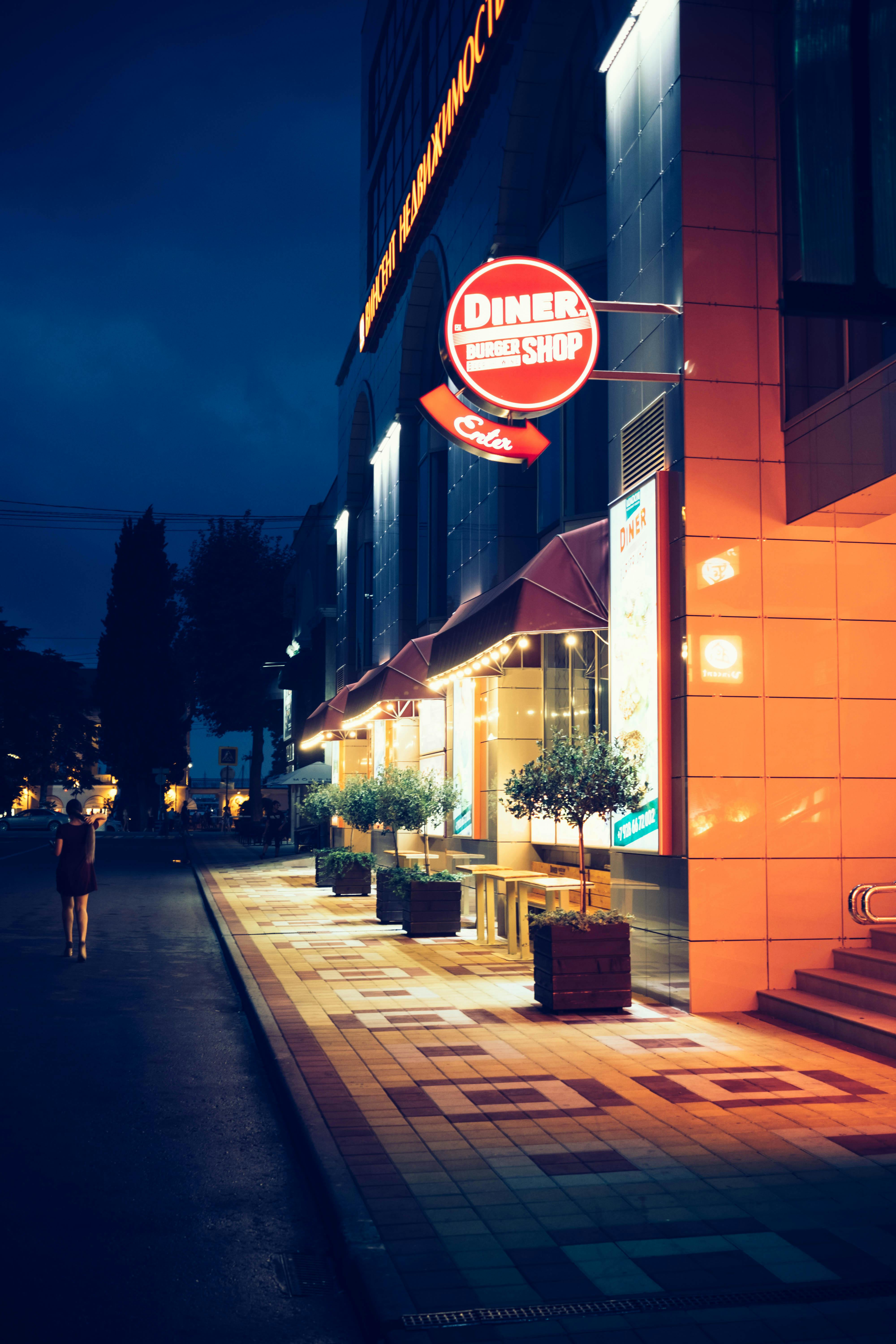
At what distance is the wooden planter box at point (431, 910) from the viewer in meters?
15.5

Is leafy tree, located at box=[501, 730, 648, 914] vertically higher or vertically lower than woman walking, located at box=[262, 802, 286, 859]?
higher

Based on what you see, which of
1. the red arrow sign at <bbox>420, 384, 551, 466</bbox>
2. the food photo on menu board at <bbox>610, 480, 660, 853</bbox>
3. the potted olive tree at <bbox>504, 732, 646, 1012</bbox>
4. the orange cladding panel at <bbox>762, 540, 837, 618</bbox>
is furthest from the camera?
the red arrow sign at <bbox>420, 384, 551, 466</bbox>

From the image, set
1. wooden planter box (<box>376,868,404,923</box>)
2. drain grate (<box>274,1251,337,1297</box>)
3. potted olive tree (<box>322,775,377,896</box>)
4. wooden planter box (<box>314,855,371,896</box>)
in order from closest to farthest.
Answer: drain grate (<box>274,1251,337,1297</box>), wooden planter box (<box>376,868,404,923</box>), potted olive tree (<box>322,775,377,896</box>), wooden planter box (<box>314,855,371,896</box>)

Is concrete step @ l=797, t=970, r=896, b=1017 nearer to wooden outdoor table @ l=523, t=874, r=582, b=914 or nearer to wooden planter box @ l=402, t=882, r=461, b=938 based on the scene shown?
wooden outdoor table @ l=523, t=874, r=582, b=914

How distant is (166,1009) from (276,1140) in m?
4.36

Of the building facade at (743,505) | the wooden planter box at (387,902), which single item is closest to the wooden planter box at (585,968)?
the building facade at (743,505)

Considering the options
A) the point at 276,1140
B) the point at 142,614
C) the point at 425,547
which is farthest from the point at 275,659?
the point at 276,1140

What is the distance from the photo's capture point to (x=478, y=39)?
1769cm

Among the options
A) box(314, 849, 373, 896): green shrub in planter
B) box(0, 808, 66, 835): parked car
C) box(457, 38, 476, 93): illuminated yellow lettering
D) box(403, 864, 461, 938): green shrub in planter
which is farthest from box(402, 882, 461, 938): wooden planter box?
box(0, 808, 66, 835): parked car

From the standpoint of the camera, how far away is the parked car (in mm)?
66125

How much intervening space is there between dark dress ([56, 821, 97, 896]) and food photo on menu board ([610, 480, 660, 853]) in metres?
6.03

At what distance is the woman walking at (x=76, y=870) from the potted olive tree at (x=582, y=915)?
17.6 ft

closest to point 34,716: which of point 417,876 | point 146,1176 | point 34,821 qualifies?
point 34,821

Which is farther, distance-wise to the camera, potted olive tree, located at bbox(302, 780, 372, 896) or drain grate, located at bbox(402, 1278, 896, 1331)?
potted olive tree, located at bbox(302, 780, 372, 896)
